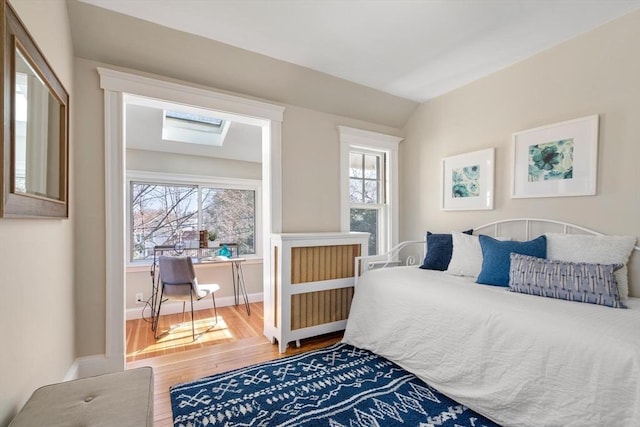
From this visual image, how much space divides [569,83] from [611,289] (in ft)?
5.14

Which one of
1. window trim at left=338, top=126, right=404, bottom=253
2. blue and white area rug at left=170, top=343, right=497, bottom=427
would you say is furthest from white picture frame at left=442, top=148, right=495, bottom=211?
blue and white area rug at left=170, top=343, right=497, bottom=427

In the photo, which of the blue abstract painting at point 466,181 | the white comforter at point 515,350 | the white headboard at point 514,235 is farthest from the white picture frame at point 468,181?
the white comforter at point 515,350

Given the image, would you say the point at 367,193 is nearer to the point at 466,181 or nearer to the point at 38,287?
the point at 466,181

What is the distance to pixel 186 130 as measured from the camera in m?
3.56

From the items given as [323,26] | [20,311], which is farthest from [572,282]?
[20,311]

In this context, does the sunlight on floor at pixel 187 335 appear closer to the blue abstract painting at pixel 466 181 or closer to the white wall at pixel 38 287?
the white wall at pixel 38 287

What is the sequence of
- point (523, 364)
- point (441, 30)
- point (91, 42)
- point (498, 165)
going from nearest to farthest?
point (523, 364)
point (91, 42)
point (441, 30)
point (498, 165)

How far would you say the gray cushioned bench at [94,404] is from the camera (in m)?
1.03

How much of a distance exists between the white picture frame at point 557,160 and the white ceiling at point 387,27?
26.7 inches

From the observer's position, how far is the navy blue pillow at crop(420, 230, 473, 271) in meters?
2.77

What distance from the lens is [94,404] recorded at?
1129mm

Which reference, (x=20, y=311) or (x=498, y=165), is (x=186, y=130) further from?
(x=498, y=165)

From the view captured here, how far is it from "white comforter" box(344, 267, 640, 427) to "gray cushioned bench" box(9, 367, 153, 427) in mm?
1626

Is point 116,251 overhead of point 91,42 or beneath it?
beneath
